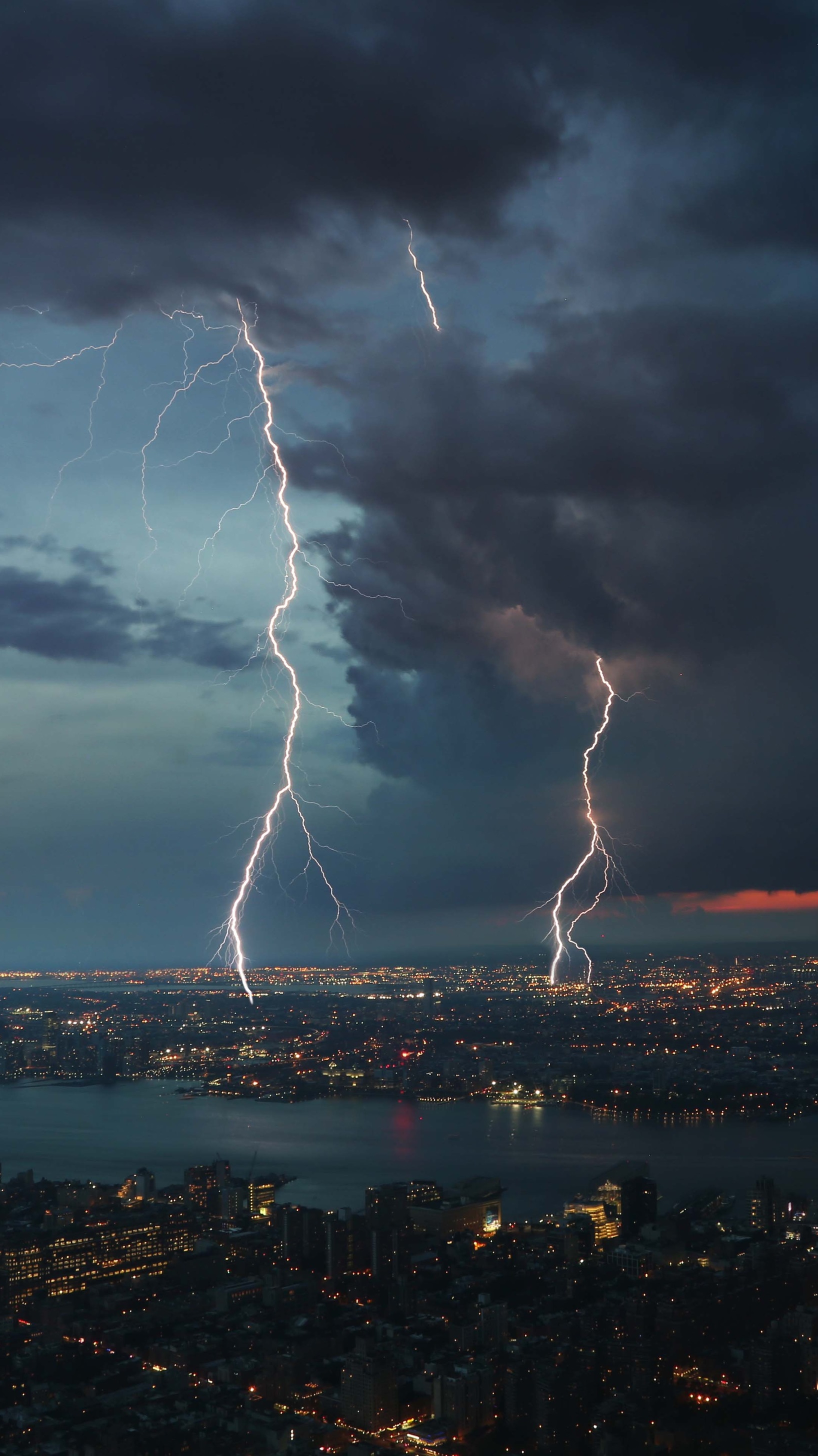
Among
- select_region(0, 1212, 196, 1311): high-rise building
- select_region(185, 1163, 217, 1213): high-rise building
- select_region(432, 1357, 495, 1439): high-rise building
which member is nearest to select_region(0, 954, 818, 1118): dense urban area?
select_region(185, 1163, 217, 1213): high-rise building

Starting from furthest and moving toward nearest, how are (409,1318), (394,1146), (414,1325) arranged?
(394,1146), (409,1318), (414,1325)

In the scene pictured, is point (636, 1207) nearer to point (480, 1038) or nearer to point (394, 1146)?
point (394, 1146)

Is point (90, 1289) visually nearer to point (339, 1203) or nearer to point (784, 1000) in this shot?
point (339, 1203)

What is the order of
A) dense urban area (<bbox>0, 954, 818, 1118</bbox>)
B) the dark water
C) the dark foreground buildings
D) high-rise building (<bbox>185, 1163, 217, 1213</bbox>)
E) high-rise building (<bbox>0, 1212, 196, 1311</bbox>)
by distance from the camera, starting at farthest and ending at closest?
1. dense urban area (<bbox>0, 954, 818, 1118</bbox>)
2. the dark water
3. high-rise building (<bbox>185, 1163, 217, 1213</bbox>)
4. high-rise building (<bbox>0, 1212, 196, 1311</bbox>)
5. the dark foreground buildings

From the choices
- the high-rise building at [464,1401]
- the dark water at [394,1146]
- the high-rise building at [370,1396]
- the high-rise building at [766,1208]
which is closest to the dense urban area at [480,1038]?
the dark water at [394,1146]

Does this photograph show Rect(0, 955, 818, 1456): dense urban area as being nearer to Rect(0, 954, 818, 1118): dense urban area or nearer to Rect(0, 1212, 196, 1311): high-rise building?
Rect(0, 1212, 196, 1311): high-rise building

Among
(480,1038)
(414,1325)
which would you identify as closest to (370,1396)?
(414,1325)
